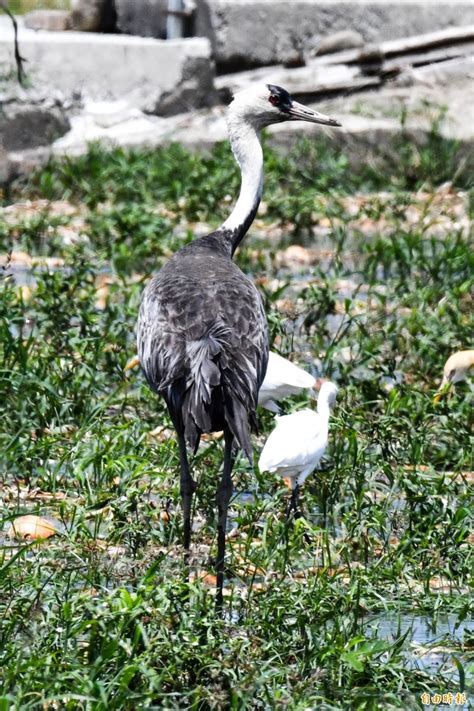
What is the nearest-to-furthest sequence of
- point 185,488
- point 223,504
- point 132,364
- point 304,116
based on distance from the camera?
point 223,504 → point 185,488 → point 132,364 → point 304,116

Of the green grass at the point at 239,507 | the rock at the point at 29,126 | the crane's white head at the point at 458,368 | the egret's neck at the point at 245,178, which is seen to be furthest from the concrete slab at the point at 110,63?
the crane's white head at the point at 458,368

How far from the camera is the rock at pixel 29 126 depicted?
10.6 meters

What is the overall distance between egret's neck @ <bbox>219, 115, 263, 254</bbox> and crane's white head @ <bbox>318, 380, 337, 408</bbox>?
79 cm

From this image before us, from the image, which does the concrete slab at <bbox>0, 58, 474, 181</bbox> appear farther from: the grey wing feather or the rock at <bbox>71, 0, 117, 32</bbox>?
the grey wing feather

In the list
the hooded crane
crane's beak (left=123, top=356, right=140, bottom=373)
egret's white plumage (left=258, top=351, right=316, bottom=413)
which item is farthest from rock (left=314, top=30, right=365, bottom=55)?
the hooded crane

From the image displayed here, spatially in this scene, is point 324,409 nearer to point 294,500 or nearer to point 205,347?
point 294,500

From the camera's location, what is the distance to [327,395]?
5340 mm

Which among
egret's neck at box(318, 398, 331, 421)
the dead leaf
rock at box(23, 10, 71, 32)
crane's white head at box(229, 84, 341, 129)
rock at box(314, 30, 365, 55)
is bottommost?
rock at box(314, 30, 365, 55)

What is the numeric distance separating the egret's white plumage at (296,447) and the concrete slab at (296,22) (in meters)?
7.52

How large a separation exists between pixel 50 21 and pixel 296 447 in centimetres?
852

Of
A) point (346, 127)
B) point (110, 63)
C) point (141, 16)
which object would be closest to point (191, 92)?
point (110, 63)

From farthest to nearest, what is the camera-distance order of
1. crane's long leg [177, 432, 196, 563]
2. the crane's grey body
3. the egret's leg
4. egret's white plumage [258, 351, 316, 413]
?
1. egret's white plumage [258, 351, 316, 413]
2. the egret's leg
3. crane's long leg [177, 432, 196, 563]
4. the crane's grey body

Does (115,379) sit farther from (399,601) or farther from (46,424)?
(399,601)

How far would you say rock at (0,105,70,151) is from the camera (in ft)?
34.9
